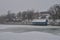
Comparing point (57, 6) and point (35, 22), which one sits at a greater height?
point (57, 6)

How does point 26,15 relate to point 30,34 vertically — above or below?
above

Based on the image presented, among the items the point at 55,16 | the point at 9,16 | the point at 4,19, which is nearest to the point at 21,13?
the point at 9,16

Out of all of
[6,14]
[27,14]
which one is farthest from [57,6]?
[6,14]

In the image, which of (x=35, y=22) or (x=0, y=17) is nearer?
(x=0, y=17)

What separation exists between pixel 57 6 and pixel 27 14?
334 centimetres

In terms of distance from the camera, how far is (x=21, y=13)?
13.3m

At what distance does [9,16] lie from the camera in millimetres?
11773

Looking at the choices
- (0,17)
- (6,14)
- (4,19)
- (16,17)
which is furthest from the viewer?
(16,17)

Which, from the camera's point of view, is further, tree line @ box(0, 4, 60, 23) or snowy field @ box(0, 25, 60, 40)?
tree line @ box(0, 4, 60, 23)

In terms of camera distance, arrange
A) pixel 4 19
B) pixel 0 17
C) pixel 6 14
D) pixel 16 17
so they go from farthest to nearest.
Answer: pixel 16 17
pixel 6 14
pixel 4 19
pixel 0 17

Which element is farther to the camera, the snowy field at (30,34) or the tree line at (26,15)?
the tree line at (26,15)

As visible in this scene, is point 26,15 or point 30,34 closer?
point 30,34

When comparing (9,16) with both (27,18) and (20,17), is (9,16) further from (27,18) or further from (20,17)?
(27,18)

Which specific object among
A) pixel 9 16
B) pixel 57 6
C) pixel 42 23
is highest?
pixel 57 6
